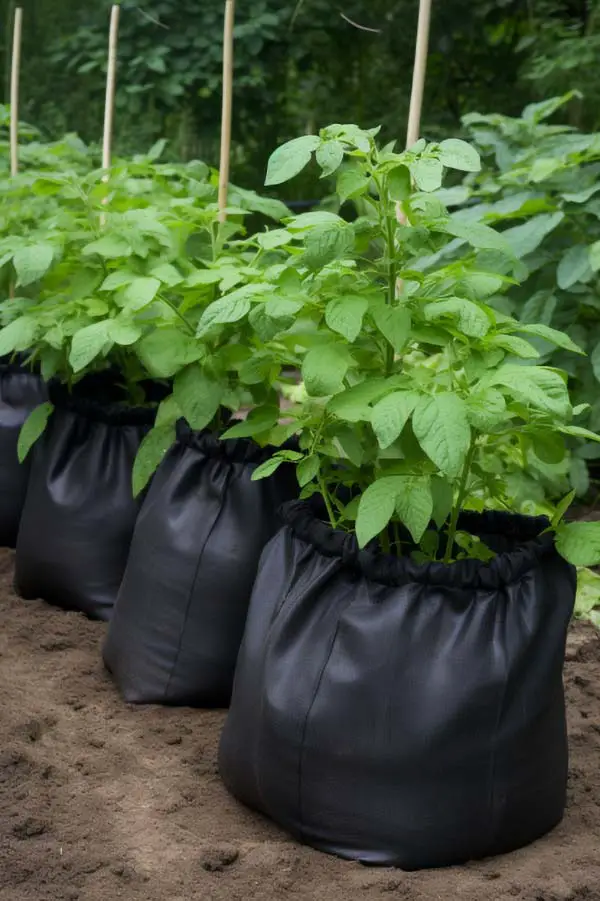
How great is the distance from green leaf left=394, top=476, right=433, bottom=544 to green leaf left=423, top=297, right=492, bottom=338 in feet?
0.82

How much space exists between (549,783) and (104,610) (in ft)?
4.71

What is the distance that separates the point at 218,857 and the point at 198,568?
694 millimetres

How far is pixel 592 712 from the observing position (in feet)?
8.41

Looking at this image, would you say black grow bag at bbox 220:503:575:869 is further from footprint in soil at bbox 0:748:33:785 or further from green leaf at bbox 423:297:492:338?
footprint in soil at bbox 0:748:33:785

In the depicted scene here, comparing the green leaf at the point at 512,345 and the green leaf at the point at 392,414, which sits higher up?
the green leaf at the point at 512,345

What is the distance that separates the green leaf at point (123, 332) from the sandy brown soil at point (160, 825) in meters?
0.81

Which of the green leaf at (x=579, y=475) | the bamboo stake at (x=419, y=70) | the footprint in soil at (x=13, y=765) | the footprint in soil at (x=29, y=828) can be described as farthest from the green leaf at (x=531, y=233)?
the footprint in soil at (x=29, y=828)

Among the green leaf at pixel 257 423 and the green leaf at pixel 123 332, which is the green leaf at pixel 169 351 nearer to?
the green leaf at pixel 123 332

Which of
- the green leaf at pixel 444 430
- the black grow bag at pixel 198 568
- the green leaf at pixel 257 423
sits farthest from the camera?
the black grow bag at pixel 198 568

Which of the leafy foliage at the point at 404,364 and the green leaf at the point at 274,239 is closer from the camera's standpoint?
the leafy foliage at the point at 404,364

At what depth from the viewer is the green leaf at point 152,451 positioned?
268 centimetres

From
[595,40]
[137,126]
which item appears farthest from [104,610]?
[137,126]

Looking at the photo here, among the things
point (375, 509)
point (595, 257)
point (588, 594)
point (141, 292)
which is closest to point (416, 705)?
point (375, 509)

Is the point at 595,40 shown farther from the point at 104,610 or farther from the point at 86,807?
the point at 86,807
